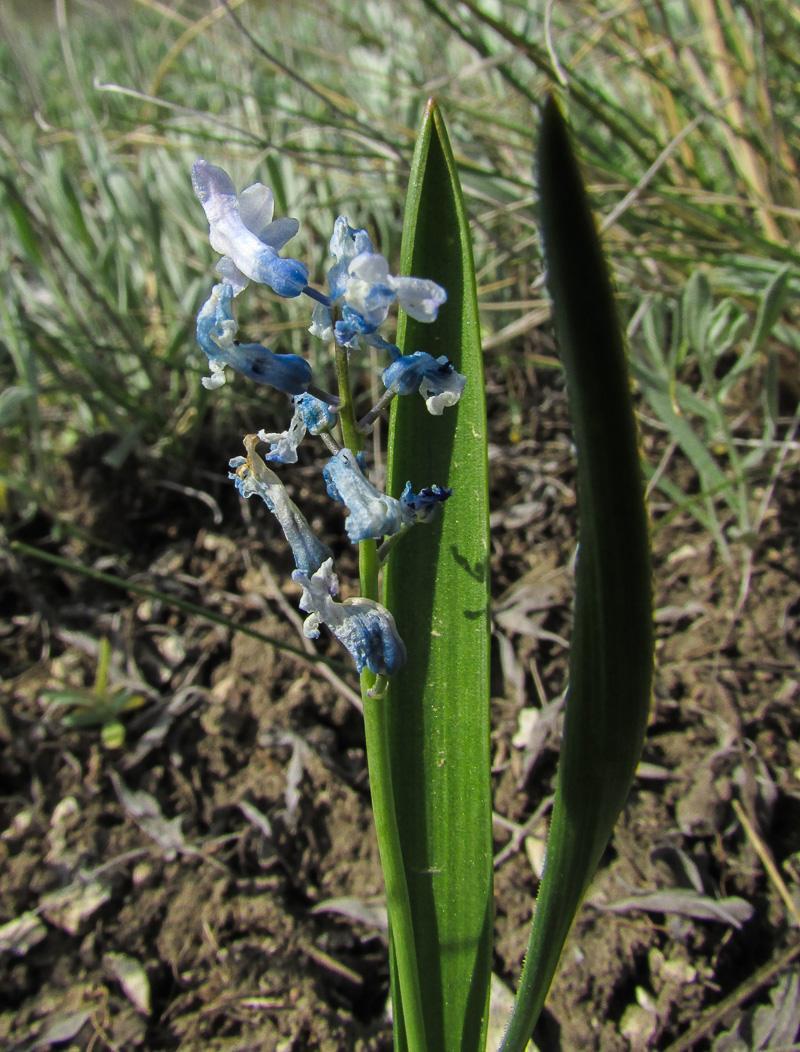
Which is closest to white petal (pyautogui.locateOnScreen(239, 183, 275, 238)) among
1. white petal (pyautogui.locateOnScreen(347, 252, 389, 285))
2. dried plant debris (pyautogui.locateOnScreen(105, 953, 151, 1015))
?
white petal (pyautogui.locateOnScreen(347, 252, 389, 285))

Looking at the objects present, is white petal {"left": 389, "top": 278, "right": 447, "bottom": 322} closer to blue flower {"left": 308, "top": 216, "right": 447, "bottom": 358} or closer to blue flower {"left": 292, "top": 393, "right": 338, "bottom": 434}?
blue flower {"left": 308, "top": 216, "right": 447, "bottom": 358}

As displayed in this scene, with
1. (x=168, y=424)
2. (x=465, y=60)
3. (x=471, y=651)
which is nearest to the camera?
(x=471, y=651)

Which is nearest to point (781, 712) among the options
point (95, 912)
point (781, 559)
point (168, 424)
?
point (781, 559)

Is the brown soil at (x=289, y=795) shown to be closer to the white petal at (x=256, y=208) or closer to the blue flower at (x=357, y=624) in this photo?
the blue flower at (x=357, y=624)

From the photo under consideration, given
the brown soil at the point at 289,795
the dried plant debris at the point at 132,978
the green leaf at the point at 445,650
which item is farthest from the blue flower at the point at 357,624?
the dried plant debris at the point at 132,978

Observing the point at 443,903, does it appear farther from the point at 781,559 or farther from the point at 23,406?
the point at 23,406

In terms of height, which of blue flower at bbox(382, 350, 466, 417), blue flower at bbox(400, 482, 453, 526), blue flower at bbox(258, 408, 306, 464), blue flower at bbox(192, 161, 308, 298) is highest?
blue flower at bbox(192, 161, 308, 298)
